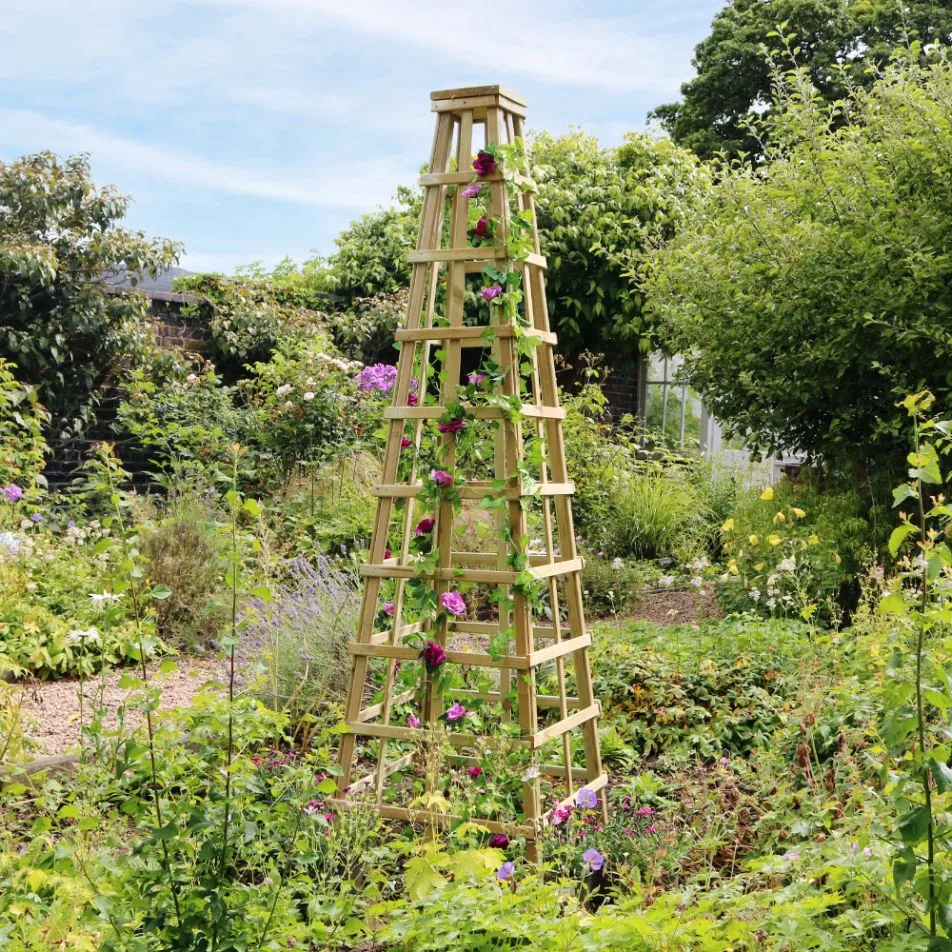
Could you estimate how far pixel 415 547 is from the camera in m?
3.24

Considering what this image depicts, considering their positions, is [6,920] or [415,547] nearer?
[6,920]

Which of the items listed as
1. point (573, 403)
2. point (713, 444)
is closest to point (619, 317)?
point (713, 444)

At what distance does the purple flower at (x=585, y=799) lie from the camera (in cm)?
307

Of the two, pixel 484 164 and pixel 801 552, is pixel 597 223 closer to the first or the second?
pixel 801 552

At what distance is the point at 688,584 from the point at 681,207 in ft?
10.6

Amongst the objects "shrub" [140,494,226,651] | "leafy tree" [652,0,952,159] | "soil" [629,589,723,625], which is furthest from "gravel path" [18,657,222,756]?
"leafy tree" [652,0,952,159]

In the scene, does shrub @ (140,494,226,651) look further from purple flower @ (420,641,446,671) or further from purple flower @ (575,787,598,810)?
purple flower @ (575,787,598,810)

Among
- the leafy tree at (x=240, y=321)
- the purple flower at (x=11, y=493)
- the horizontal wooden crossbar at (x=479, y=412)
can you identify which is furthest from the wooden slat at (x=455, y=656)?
the leafy tree at (x=240, y=321)

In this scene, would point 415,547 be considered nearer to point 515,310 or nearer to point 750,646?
point 515,310

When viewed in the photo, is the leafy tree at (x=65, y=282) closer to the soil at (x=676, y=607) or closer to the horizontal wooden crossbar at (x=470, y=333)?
the soil at (x=676, y=607)

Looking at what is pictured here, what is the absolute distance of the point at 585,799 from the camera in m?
3.08

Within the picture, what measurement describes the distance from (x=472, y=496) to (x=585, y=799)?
920mm

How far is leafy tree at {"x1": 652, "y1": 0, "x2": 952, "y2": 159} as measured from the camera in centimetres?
1722

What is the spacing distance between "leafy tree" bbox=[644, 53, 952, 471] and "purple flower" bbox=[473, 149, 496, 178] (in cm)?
324
